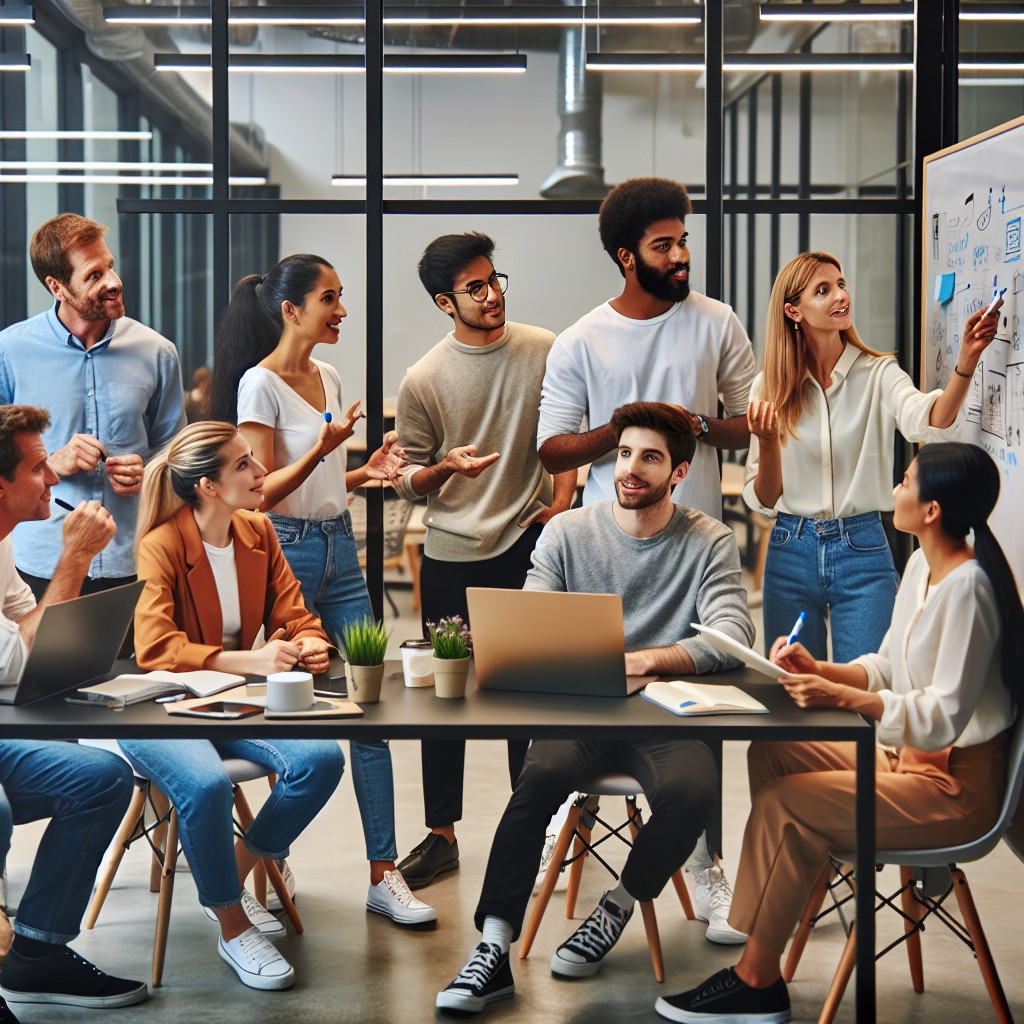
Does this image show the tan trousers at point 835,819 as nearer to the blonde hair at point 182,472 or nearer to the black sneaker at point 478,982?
the black sneaker at point 478,982

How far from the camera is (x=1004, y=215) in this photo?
133 inches

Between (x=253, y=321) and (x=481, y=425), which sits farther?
(x=253, y=321)

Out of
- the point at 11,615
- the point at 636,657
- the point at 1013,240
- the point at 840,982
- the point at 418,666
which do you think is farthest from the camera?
the point at 1013,240

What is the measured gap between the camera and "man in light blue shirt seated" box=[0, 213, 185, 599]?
3803mm

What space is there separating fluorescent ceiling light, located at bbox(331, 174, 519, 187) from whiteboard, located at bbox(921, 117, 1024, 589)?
1398mm

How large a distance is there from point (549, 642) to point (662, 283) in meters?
1.50

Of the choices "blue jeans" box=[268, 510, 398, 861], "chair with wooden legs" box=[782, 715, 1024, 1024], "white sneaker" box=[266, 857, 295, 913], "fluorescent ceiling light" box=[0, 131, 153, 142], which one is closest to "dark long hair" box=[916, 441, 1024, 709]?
"chair with wooden legs" box=[782, 715, 1024, 1024]

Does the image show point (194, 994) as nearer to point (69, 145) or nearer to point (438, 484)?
point (438, 484)

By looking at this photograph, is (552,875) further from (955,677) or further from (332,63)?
(332,63)

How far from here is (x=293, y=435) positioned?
3.84 m

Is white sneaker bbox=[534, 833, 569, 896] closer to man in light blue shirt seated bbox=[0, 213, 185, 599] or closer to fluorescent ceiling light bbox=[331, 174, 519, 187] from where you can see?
man in light blue shirt seated bbox=[0, 213, 185, 599]

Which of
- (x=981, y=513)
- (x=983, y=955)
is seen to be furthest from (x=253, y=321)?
(x=983, y=955)

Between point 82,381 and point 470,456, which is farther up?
point 82,381

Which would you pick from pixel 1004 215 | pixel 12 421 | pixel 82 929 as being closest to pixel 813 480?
pixel 1004 215
